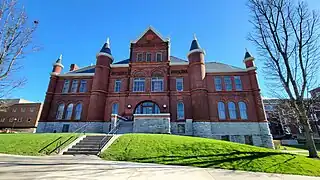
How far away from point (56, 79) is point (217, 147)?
83.5ft

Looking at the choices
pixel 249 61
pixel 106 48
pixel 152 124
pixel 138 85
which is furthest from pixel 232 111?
pixel 106 48

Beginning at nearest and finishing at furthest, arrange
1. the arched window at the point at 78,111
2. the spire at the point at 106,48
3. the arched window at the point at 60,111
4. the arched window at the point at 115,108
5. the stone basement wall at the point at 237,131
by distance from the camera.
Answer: the stone basement wall at the point at 237,131 → the arched window at the point at 115,108 → the arched window at the point at 78,111 → the arched window at the point at 60,111 → the spire at the point at 106,48

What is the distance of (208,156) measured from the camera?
9578mm

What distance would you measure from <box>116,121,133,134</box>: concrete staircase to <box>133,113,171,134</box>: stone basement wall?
142 centimetres

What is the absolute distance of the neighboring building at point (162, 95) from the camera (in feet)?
72.3

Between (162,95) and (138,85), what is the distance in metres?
3.85

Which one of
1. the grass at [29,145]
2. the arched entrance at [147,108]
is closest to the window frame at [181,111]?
the arched entrance at [147,108]

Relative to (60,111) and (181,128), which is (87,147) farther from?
(60,111)

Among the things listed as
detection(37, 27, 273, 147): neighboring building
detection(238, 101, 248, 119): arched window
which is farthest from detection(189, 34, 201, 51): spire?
detection(238, 101, 248, 119): arched window

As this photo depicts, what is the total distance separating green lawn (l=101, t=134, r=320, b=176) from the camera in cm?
823

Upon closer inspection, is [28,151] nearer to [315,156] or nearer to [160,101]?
[160,101]

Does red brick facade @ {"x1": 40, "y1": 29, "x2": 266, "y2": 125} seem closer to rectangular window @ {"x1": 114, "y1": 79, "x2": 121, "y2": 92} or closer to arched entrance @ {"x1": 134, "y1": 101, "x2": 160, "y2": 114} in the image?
rectangular window @ {"x1": 114, "y1": 79, "x2": 121, "y2": 92}

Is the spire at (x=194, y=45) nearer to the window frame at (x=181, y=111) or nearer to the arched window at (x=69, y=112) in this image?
the window frame at (x=181, y=111)

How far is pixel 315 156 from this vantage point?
11.5 meters
